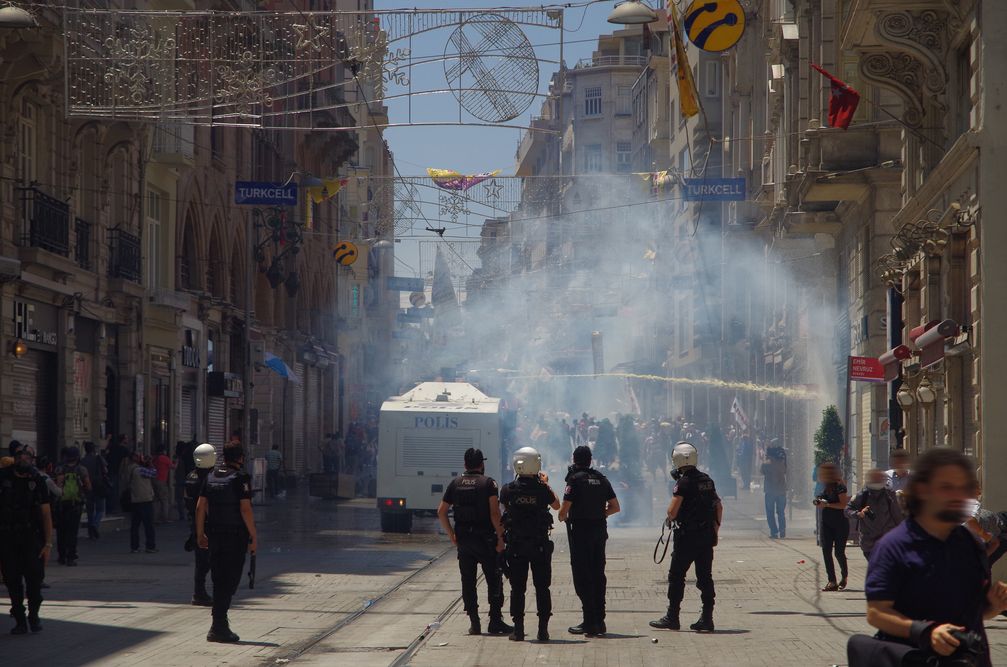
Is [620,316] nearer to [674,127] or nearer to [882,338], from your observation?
[674,127]

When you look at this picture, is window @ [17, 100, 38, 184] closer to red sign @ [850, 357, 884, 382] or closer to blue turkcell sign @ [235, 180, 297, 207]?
blue turkcell sign @ [235, 180, 297, 207]

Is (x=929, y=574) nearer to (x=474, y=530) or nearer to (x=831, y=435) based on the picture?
(x=474, y=530)

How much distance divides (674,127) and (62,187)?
133 feet

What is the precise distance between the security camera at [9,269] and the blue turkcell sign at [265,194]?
16.5 ft

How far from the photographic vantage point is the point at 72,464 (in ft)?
65.4

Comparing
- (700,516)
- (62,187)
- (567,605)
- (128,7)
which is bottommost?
(567,605)

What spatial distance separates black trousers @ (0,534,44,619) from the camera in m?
12.4

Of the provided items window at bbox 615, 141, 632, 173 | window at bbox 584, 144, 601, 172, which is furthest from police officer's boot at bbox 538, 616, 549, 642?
window at bbox 584, 144, 601, 172

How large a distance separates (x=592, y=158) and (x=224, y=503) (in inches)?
3486

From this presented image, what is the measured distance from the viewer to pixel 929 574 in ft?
16.8

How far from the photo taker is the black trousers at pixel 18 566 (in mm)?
12383

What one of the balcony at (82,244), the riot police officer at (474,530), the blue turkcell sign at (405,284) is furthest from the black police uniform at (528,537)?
the blue turkcell sign at (405,284)

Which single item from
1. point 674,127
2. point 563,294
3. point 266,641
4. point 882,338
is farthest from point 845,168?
point 563,294

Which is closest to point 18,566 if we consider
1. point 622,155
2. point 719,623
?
point 719,623
